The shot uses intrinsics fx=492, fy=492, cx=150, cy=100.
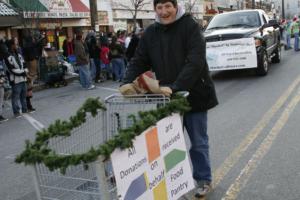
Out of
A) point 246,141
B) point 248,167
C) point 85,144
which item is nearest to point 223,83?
point 246,141

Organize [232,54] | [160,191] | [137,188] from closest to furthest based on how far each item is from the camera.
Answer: [137,188]
[160,191]
[232,54]

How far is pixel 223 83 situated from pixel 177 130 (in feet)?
30.0

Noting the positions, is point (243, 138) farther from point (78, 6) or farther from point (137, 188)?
point (78, 6)

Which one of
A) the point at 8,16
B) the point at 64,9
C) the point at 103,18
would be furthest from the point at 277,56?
the point at 103,18

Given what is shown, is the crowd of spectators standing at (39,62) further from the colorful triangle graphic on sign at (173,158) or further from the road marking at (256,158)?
the colorful triangle graphic on sign at (173,158)

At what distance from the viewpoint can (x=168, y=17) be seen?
4.00m

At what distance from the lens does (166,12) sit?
13.0 ft

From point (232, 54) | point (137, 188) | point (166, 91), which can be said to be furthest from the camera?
point (232, 54)

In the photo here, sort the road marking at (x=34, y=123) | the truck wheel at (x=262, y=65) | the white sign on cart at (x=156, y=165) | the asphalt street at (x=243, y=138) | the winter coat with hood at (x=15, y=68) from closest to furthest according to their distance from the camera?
the white sign on cart at (x=156, y=165)
the asphalt street at (x=243, y=138)
the road marking at (x=34, y=123)
the winter coat with hood at (x=15, y=68)
the truck wheel at (x=262, y=65)

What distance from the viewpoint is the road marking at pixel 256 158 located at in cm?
471

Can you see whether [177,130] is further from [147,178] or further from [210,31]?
[210,31]

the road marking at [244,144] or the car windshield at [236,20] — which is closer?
the road marking at [244,144]

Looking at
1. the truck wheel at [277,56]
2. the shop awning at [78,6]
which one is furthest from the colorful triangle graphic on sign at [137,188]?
the shop awning at [78,6]

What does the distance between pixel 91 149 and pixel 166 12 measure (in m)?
1.65
